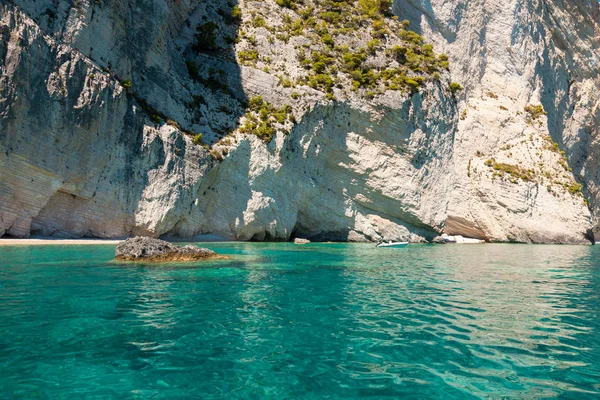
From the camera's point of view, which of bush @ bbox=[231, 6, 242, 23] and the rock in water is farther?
bush @ bbox=[231, 6, 242, 23]

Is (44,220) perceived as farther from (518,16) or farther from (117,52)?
(518,16)

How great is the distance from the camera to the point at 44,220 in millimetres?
32812

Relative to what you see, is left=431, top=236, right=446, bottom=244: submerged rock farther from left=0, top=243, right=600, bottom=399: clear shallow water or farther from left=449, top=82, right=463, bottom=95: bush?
left=0, top=243, right=600, bottom=399: clear shallow water

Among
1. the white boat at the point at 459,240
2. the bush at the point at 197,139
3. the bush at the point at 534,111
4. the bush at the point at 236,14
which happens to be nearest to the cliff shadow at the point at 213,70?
the bush at the point at 236,14

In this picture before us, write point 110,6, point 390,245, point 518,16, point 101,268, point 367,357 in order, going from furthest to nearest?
point 518,16 → point 390,245 → point 110,6 → point 101,268 → point 367,357

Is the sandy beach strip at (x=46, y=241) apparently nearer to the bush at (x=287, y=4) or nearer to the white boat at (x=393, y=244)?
the white boat at (x=393, y=244)

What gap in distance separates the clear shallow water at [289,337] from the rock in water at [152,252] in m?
4.76

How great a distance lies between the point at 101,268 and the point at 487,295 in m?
15.0

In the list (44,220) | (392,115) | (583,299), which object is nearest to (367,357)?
(583,299)

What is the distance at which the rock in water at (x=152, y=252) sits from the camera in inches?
883

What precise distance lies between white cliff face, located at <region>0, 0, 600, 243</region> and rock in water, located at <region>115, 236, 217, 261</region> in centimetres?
1290

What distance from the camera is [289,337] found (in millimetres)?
9148

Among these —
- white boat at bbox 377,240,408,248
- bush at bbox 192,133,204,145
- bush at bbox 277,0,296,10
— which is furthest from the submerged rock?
Result: bush at bbox 277,0,296,10

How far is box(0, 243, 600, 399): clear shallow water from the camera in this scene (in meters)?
6.62
